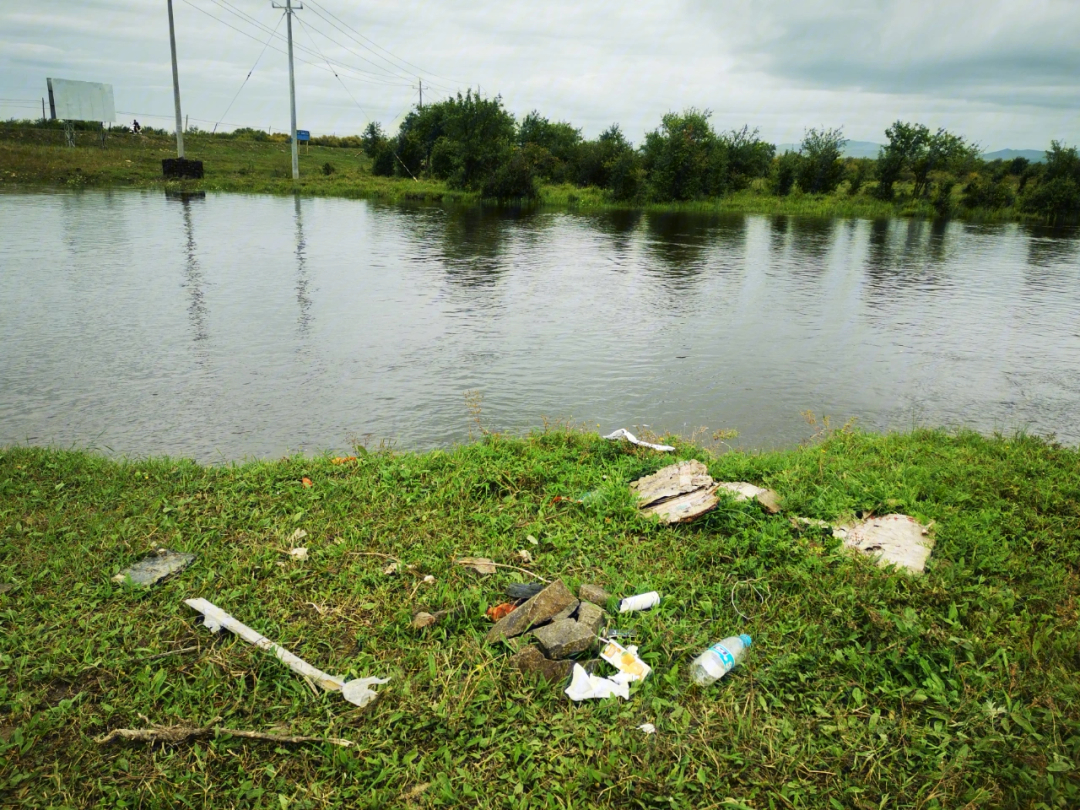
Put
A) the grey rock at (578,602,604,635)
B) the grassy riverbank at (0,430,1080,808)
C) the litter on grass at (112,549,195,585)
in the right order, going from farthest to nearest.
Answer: the litter on grass at (112,549,195,585) < the grey rock at (578,602,604,635) < the grassy riverbank at (0,430,1080,808)

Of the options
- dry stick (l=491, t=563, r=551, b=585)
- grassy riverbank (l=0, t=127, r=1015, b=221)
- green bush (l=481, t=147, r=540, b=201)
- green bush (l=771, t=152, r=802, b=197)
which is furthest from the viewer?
green bush (l=771, t=152, r=802, b=197)

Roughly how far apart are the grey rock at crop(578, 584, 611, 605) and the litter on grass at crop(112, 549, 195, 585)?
233 cm

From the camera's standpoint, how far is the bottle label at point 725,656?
3.28 metres

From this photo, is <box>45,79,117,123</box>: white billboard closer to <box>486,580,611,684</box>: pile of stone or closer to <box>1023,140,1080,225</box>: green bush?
<box>486,580,611,684</box>: pile of stone

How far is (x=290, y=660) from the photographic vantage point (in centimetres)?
325

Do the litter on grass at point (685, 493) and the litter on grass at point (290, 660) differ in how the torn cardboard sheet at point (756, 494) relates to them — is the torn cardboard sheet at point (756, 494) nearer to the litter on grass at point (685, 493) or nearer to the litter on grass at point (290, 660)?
the litter on grass at point (685, 493)

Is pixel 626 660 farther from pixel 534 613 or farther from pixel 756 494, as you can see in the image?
pixel 756 494

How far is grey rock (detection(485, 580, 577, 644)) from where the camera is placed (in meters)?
3.48

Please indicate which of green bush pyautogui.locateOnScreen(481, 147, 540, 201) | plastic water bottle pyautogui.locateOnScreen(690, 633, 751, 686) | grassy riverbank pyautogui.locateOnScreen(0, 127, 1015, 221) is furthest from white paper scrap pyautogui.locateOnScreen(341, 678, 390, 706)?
green bush pyautogui.locateOnScreen(481, 147, 540, 201)

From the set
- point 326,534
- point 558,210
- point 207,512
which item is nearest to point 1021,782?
point 326,534

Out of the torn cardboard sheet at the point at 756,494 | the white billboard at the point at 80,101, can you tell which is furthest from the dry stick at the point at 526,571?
the white billboard at the point at 80,101

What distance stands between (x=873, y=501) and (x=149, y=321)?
1042cm

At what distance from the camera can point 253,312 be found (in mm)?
11602

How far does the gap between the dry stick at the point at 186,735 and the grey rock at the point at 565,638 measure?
0.97 meters
